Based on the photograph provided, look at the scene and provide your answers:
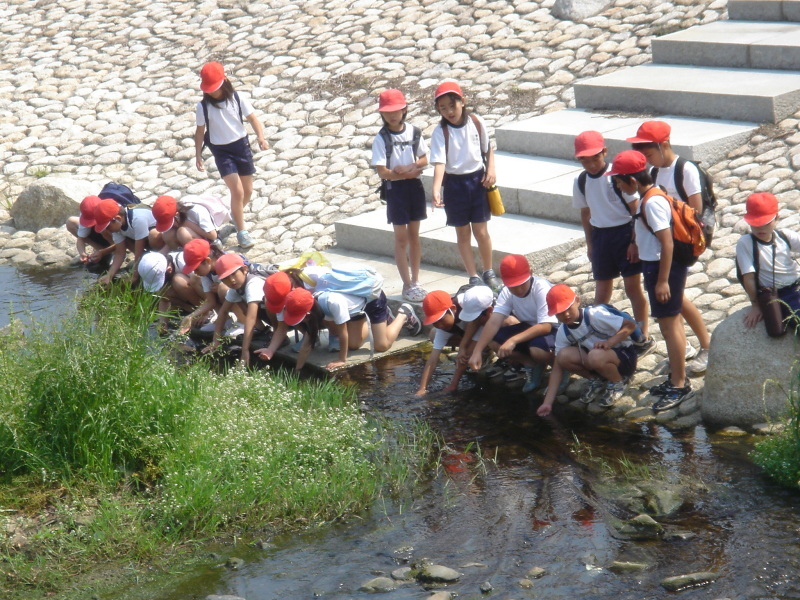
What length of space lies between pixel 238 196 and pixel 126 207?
112 centimetres

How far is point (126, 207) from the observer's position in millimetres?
10117

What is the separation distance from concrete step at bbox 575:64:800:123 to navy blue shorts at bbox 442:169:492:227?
294cm

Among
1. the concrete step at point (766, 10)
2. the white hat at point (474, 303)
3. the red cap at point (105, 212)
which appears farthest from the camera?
the concrete step at point (766, 10)

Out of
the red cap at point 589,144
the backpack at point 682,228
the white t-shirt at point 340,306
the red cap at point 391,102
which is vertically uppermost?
the red cap at point 391,102

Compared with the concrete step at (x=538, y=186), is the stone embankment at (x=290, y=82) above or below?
above

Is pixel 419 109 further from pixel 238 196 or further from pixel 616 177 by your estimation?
pixel 616 177

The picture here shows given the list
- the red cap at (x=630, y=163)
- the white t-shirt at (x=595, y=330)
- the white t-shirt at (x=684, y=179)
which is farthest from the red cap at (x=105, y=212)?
the white t-shirt at (x=684, y=179)

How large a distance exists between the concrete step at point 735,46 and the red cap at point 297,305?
5.63 m

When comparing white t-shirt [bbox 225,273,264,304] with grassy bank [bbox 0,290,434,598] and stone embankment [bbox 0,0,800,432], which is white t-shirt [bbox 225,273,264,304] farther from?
stone embankment [bbox 0,0,800,432]

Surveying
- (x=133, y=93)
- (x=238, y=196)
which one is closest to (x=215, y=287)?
(x=238, y=196)

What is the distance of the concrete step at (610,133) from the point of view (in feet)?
29.8

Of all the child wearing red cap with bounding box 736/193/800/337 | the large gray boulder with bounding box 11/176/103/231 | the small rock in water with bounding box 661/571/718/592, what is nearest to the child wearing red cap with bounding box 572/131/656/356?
the child wearing red cap with bounding box 736/193/800/337

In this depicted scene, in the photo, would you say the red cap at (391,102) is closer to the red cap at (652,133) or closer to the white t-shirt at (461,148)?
the white t-shirt at (461,148)

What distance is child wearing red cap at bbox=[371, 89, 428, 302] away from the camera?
27.2ft
